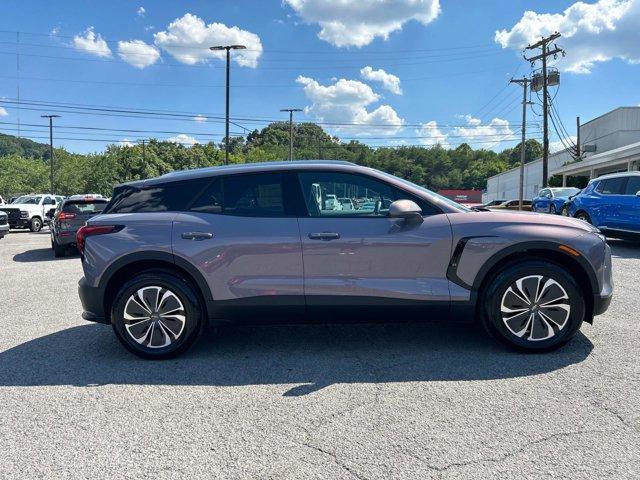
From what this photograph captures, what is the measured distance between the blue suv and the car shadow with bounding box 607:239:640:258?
37 centimetres

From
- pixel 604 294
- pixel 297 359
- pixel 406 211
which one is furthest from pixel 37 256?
pixel 604 294

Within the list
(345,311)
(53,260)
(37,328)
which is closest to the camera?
(345,311)

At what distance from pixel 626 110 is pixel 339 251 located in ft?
139

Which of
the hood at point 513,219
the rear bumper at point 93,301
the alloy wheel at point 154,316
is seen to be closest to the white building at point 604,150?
the hood at point 513,219

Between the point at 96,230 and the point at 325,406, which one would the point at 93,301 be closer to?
the point at 96,230

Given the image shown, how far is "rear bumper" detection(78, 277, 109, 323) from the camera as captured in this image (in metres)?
4.16

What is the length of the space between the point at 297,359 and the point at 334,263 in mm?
906

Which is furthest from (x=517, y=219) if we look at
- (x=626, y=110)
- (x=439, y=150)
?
(x=439, y=150)

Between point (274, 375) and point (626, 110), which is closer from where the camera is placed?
point (274, 375)

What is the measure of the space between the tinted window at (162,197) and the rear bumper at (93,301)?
2.37 ft

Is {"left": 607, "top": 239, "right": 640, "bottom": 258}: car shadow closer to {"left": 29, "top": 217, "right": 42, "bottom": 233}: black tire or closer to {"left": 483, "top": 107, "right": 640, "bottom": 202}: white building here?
{"left": 483, "top": 107, "right": 640, "bottom": 202}: white building

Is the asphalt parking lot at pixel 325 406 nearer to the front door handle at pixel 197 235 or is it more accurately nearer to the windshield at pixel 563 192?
the front door handle at pixel 197 235

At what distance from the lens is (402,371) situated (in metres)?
3.79

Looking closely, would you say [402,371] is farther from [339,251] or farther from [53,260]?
[53,260]
